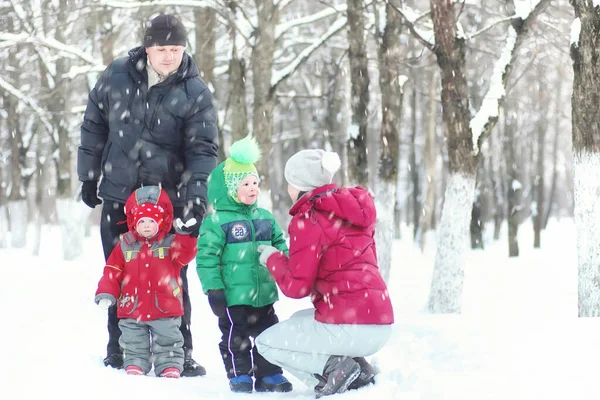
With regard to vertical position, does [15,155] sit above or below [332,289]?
above

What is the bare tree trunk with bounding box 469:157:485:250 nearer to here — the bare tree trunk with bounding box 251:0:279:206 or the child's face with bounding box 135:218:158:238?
the bare tree trunk with bounding box 251:0:279:206

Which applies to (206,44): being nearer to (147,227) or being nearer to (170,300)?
(147,227)

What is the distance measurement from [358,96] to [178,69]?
24.2 ft

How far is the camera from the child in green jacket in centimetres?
480

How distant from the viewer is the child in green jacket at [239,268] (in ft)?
15.8

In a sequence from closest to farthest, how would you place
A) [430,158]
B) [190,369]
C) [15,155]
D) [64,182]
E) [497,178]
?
[190,369] → [64,182] → [15,155] → [430,158] → [497,178]

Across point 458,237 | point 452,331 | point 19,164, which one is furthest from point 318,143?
point 452,331

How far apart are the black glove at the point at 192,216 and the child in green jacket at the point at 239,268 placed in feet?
0.30

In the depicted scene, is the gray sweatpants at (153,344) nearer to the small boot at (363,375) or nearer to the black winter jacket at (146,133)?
the black winter jacket at (146,133)

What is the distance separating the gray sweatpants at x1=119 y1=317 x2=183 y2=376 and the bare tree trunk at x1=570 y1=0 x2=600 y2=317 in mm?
3797

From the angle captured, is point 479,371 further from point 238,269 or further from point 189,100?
point 189,100

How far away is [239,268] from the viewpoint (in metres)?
4.83

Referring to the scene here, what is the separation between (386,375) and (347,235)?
944 mm

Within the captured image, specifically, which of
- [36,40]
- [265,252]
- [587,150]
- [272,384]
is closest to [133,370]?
[272,384]
